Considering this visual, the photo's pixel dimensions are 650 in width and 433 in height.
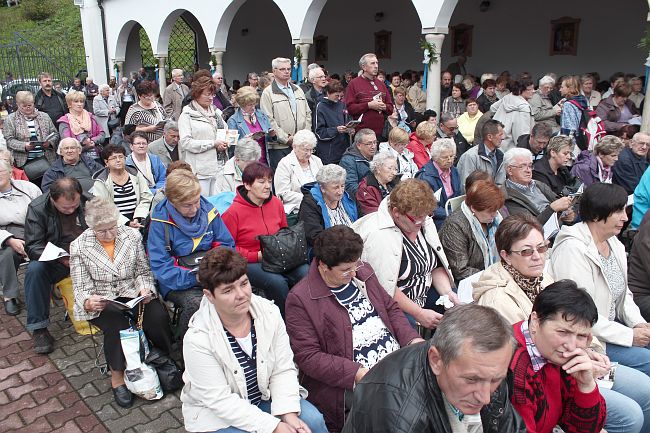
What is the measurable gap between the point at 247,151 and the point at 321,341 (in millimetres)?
2711

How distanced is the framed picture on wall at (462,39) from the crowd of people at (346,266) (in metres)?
8.55

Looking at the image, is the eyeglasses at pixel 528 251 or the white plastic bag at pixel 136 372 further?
the white plastic bag at pixel 136 372

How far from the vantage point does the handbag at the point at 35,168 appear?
6456 millimetres

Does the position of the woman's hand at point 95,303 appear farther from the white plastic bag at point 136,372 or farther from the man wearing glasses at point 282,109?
the man wearing glasses at point 282,109

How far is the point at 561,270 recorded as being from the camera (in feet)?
10.8

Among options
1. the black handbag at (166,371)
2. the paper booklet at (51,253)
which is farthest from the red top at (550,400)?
the paper booklet at (51,253)

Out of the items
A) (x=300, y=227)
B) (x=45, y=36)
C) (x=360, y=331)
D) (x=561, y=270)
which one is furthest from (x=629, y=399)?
(x=45, y=36)

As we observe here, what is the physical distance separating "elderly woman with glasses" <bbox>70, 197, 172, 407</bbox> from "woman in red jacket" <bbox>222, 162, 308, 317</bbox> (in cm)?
Result: 75

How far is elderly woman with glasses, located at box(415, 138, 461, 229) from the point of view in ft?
17.3

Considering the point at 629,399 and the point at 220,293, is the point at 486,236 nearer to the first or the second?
the point at 629,399

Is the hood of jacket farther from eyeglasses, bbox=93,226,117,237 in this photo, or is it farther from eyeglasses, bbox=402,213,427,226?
eyeglasses, bbox=93,226,117,237

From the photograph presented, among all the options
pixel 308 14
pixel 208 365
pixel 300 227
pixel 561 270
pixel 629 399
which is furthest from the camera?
pixel 308 14

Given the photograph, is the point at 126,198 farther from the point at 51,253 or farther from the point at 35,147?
the point at 35,147

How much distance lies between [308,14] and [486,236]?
983 cm
